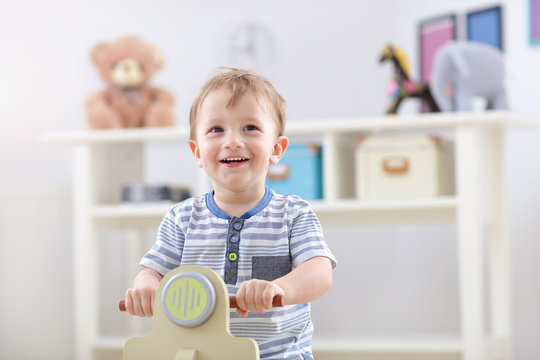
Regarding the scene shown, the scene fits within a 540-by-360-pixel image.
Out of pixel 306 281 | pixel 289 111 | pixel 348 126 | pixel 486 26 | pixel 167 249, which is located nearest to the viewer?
pixel 306 281

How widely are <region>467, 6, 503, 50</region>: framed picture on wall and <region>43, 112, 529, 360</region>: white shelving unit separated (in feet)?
1.29

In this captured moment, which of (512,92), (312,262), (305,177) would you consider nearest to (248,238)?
(312,262)

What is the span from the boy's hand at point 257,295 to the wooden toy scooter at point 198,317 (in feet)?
0.05

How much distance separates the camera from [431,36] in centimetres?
257

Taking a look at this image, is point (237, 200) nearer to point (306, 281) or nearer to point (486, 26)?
point (306, 281)

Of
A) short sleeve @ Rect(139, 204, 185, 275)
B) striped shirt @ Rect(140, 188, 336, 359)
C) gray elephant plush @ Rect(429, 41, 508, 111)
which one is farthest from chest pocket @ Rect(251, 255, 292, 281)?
gray elephant plush @ Rect(429, 41, 508, 111)

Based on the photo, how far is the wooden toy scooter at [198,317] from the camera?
826mm

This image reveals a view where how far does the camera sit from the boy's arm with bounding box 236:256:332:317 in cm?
82

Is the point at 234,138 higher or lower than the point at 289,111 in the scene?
lower

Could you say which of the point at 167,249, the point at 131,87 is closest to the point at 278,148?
the point at 167,249

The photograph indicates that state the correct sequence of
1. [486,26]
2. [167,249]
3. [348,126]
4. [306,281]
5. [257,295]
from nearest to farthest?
[257,295]
[306,281]
[167,249]
[348,126]
[486,26]

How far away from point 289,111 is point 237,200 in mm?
1682

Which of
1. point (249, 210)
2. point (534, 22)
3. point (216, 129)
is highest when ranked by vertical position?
point (534, 22)

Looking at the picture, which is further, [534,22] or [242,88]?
[534,22]
